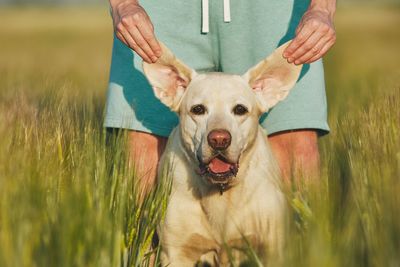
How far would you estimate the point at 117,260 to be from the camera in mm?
3523

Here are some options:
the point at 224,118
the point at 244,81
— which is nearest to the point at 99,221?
the point at 224,118

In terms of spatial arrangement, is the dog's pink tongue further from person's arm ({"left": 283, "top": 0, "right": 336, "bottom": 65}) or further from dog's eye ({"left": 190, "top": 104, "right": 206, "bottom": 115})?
person's arm ({"left": 283, "top": 0, "right": 336, "bottom": 65})

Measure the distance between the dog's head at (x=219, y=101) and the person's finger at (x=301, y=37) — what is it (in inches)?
2.3

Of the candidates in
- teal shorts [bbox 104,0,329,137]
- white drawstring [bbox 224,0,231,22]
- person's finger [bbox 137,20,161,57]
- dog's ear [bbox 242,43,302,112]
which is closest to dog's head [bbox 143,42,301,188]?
dog's ear [bbox 242,43,302,112]

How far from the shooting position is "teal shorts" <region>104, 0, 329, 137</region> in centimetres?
511

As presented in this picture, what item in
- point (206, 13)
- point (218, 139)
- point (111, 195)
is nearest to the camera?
point (111, 195)

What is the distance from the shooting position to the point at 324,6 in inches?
189

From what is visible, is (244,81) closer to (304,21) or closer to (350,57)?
(304,21)

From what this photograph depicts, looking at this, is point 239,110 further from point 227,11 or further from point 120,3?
point 120,3

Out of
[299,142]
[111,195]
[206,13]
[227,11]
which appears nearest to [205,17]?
[206,13]

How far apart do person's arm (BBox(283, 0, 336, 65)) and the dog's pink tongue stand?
629 millimetres

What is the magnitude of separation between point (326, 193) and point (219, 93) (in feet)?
4.78

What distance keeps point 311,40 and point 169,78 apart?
806 millimetres

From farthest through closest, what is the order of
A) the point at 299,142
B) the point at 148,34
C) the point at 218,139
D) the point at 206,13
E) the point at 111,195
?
the point at 299,142 < the point at 206,13 < the point at 148,34 < the point at 218,139 < the point at 111,195
